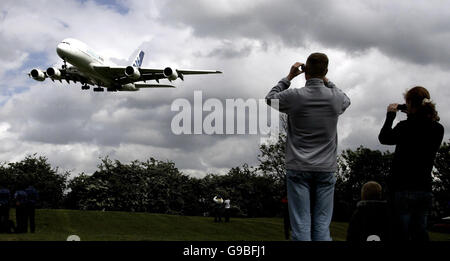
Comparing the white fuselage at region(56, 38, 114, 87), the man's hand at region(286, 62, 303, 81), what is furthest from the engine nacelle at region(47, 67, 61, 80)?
the man's hand at region(286, 62, 303, 81)

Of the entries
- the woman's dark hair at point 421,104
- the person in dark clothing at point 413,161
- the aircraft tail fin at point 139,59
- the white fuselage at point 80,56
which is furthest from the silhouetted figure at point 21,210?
the aircraft tail fin at point 139,59

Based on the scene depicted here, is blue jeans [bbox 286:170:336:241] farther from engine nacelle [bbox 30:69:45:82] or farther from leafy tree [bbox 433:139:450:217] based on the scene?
leafy tree [bbox 433:139:450:217]

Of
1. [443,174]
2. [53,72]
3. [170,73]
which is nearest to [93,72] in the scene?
[53,72]

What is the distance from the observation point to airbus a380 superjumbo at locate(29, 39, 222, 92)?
35.2 metres

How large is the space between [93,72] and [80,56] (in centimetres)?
222

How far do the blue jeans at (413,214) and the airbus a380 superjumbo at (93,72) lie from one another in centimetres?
3261

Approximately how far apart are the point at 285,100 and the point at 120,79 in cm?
3587

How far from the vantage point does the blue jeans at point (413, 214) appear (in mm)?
4664

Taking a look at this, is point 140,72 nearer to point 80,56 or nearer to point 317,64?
point 80,56

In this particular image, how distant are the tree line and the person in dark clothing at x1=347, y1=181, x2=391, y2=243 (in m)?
62.3

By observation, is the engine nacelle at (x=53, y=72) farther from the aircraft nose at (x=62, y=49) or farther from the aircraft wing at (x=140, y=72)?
the aircraft wing at (x=140, y=72)
